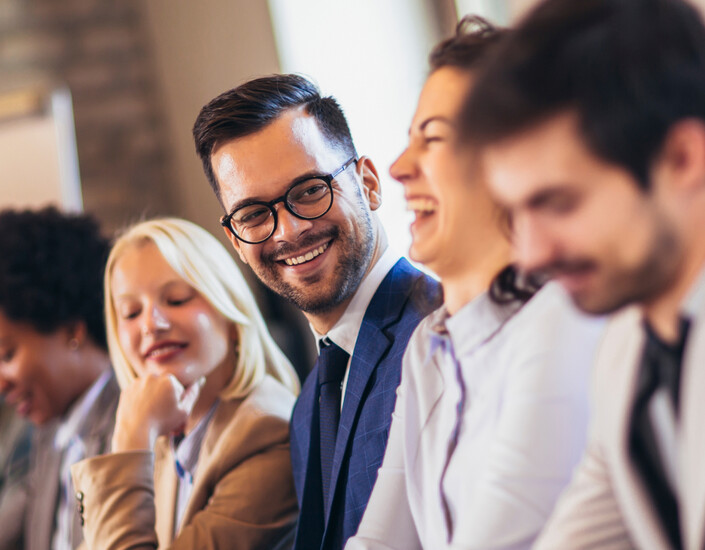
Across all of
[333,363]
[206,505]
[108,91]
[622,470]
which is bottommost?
[206,505]

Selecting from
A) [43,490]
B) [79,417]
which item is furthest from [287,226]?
[43,490]

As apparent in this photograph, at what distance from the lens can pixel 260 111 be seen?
44.8 inches

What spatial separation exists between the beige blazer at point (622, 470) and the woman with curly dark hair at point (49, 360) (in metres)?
1.32

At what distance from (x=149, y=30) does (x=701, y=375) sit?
326cm

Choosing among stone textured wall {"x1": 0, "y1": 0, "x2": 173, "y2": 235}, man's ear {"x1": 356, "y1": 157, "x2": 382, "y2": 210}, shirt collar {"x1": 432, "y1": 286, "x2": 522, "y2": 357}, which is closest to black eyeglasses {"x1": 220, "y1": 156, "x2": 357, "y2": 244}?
man's ear {"x1": 356, "y1": 157, "x2": 382, "y2": 210}

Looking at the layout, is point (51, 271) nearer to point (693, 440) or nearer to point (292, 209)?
point (292, 209)

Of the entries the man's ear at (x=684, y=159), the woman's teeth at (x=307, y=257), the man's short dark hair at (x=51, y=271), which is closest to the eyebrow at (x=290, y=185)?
the woman's teeth at (x=307, y=257)

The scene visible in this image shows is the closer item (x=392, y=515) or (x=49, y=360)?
(x=392, y=515)

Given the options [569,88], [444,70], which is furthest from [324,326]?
[569,88]

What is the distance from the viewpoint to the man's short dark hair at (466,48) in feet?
2.41

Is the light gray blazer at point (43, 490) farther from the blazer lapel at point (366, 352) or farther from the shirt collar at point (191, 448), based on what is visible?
the blazer lapel at point (366, 352)

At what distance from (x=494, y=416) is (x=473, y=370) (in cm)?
6

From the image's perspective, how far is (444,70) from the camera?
0.75 metres

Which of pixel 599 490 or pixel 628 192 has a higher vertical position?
pixel 628 192
